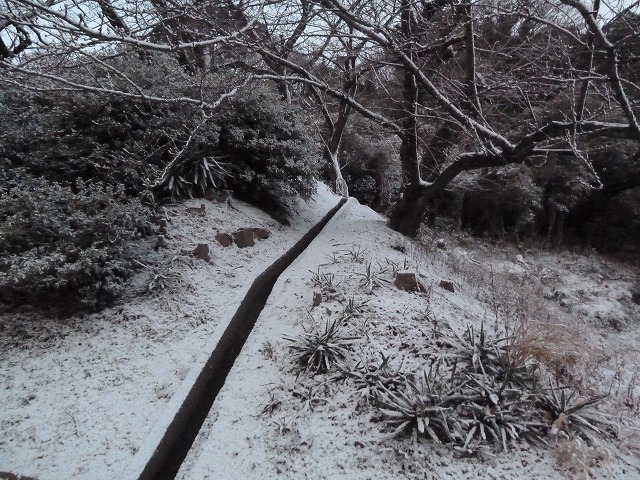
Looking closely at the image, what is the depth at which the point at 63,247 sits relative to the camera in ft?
14.6

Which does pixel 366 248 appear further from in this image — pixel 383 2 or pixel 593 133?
pixel 383 2

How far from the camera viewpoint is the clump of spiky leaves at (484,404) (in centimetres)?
293

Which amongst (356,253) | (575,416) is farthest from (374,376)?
(356,253)

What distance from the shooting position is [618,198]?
10719 millimetres

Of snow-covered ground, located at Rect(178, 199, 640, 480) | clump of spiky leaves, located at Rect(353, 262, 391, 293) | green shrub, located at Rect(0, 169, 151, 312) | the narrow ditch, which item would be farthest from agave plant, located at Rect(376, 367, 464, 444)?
green shrub, located at Rect(0, 169, 151, 312)

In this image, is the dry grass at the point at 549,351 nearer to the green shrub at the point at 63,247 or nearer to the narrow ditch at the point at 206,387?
the narrow ditch at the point at 206,387

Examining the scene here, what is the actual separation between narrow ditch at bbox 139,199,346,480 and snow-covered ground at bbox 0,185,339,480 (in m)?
0.10

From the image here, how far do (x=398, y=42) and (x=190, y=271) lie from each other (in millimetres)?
5281

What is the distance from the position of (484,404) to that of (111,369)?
374 centimetres

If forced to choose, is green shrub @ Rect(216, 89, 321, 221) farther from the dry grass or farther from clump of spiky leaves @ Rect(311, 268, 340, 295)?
the dry grass

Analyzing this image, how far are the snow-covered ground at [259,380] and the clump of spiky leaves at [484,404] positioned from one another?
126 millimetres

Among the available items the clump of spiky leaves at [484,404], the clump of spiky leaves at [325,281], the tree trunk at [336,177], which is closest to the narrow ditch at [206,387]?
the clump of spiky leaves at [325,281]

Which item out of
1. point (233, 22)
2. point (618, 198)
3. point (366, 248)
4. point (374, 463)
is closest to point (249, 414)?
point (374, 463)

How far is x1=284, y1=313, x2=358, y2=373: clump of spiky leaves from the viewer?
3877 mm
